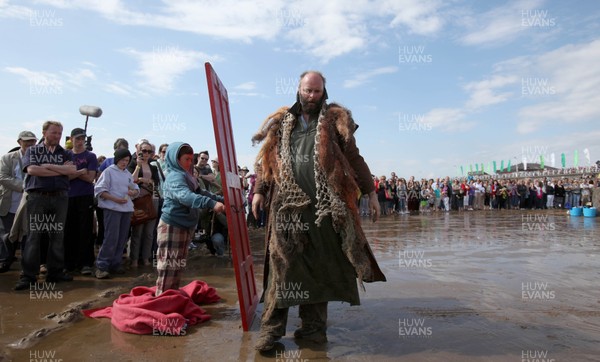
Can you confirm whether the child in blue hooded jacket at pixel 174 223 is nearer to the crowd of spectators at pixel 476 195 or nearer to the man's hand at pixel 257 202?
the man's hand at pixel 257 202

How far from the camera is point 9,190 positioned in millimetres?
6293

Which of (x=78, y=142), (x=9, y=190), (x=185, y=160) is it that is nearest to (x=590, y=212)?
(x=185, y=160)

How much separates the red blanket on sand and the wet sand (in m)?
0.09

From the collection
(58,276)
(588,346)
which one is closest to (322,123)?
(588,346)

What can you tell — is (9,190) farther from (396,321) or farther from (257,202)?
(396,321)

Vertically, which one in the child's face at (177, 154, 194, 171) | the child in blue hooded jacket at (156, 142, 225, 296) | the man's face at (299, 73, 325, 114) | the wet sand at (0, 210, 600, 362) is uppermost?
the man's face at (299, 73, 325, 114)

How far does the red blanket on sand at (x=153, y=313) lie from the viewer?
12.3 feet

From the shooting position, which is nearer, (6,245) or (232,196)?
(232,196)

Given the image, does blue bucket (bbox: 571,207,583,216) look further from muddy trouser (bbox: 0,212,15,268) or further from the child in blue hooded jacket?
muddy trouser (bbox: 0,212,15,268)

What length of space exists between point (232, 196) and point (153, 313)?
127cm

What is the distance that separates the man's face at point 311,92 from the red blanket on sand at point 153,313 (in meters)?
2.18

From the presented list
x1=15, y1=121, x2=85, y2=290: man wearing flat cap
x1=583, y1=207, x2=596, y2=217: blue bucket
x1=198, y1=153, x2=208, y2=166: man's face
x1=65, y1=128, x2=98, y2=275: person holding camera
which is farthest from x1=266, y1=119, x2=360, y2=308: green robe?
x1=583, y1=207, x2=596, y2=217: blue bucket

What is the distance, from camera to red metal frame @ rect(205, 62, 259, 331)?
12.3ft

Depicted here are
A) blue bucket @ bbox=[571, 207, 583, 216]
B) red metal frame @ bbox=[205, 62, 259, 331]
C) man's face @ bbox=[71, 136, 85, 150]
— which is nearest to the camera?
red metal frame @ bbox=[205, 62, 259, 331]
